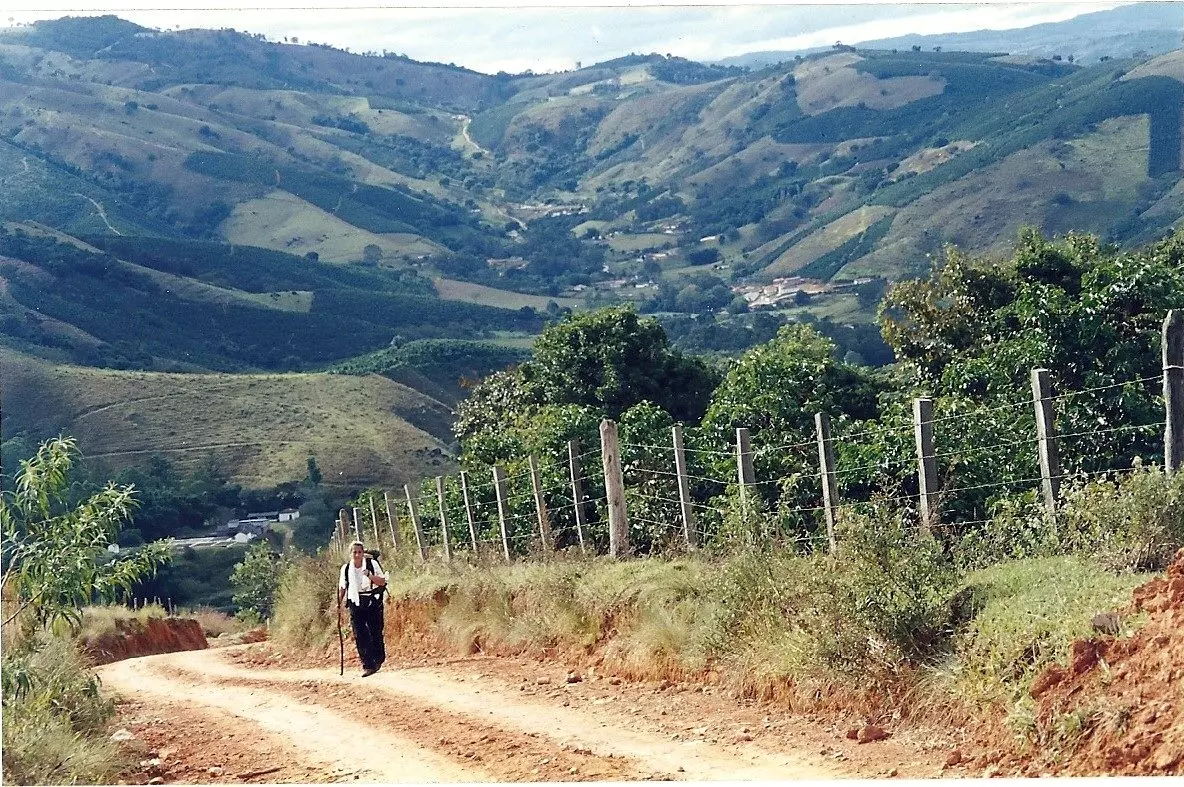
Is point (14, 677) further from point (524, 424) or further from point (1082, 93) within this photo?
point (1082, 93)

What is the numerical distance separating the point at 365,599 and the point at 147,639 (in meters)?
14.3

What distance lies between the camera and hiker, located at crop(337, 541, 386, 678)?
11.8m

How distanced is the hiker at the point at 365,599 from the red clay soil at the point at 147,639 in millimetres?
10644

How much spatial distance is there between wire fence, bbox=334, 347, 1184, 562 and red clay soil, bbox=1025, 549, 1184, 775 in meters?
1.85

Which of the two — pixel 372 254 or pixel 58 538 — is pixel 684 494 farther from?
pixel 372 254

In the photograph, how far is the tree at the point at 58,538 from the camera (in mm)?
6977

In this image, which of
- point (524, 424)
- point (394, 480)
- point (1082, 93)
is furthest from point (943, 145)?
point (524, 424)

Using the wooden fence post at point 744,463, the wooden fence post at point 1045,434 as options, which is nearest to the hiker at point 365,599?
the wooden fence post at point 744,463

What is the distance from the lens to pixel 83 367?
293 ft

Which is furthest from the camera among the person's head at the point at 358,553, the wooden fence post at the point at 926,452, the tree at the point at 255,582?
the tree at the point at 255,582

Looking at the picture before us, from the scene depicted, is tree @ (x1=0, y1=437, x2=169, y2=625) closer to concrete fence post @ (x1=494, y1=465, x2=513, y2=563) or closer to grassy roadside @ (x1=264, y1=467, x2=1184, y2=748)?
grassy roadside @ (x1=264, y1=467, x2=1184, y2=748)

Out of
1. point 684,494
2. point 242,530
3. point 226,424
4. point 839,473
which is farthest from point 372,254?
point 684,494

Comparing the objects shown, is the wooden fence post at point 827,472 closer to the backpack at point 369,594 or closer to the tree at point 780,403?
the backpack at point 369,594

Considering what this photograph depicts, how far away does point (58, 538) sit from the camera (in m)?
7.19
